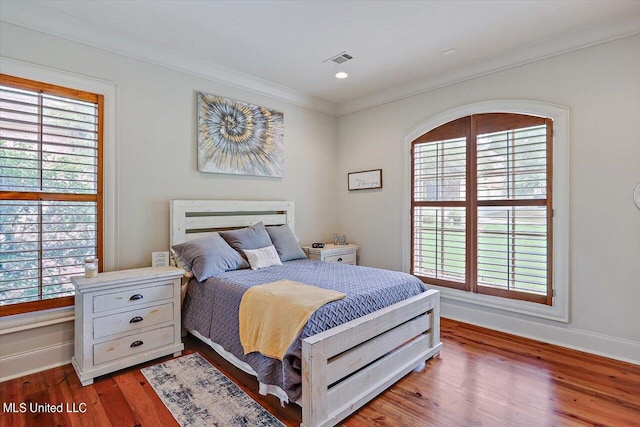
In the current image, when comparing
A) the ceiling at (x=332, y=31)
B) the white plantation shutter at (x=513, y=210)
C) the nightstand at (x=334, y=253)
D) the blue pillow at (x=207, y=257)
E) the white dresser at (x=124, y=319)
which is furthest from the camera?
the nightstand at (x=334, y=253)

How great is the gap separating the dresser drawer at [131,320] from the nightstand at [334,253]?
1.79 m

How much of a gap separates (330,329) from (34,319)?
7.60 ft

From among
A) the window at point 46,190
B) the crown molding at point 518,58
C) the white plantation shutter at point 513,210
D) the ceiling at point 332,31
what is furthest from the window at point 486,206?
the window at point 46,190

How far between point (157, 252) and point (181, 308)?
579 millimetres

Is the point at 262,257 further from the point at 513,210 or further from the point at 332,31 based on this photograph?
the point at 513,210

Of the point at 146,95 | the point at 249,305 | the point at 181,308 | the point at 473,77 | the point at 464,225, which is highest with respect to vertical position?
the point at 473,77

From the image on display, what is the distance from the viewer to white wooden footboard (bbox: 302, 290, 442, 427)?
5.74 feet

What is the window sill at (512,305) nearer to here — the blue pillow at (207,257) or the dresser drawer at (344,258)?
the dresser drawer at (344,258)

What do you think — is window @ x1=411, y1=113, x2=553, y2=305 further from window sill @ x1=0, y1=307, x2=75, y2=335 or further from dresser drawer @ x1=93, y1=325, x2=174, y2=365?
window sill @ x1=0, y1=307, x2=75, y2=335

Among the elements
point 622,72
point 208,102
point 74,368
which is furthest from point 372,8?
point 74,368

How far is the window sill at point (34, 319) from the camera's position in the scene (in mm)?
2367

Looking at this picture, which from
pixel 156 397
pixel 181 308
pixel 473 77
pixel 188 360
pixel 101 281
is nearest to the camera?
pixel 156 397

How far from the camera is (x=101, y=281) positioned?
2.37 m

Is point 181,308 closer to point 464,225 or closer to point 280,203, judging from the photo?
point 280,203
